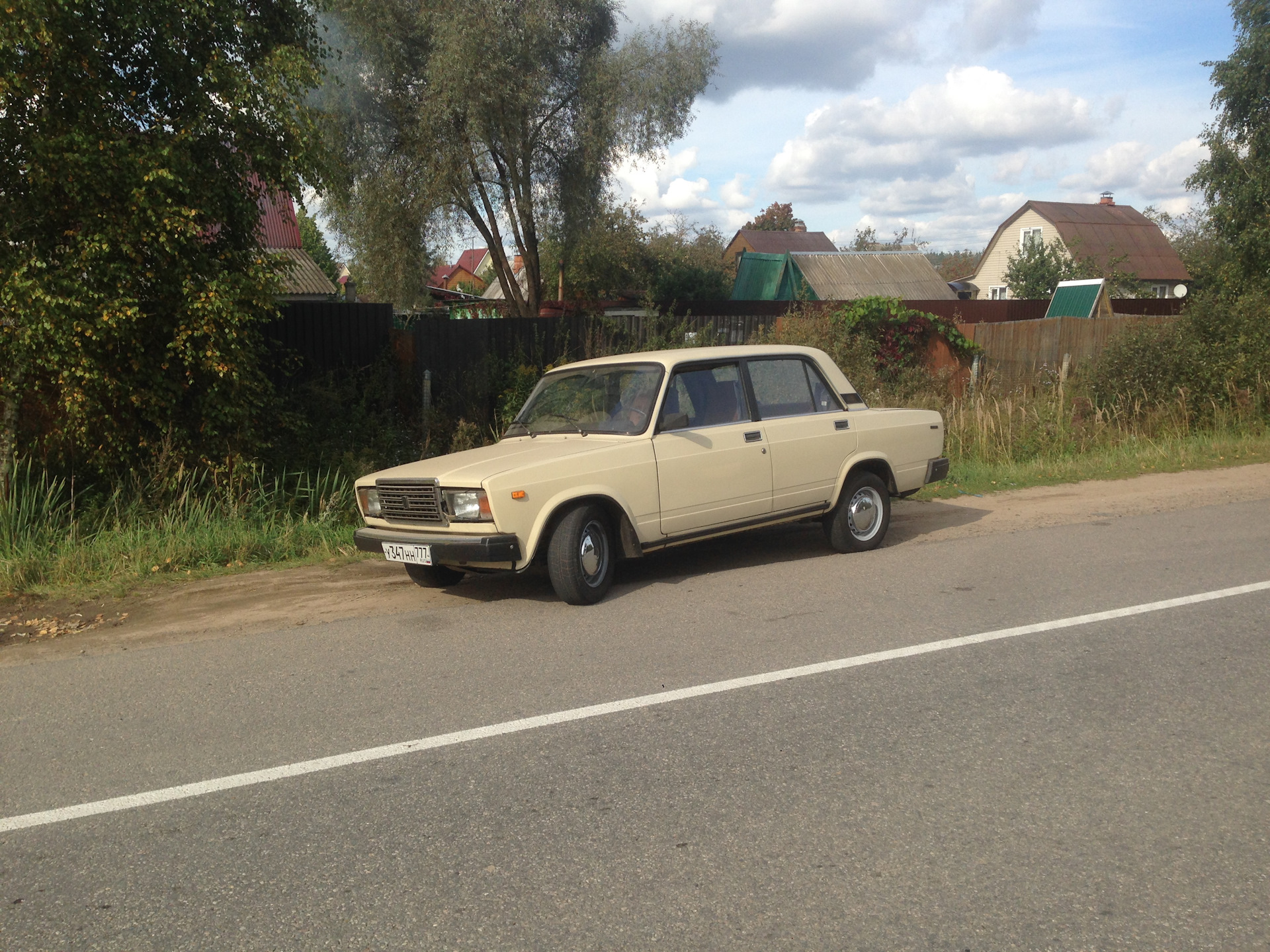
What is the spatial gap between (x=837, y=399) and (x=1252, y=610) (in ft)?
10.8

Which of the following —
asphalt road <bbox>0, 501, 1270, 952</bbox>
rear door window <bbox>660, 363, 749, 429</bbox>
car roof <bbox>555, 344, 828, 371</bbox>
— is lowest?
asphalt road <bbox>0, 501, 1270, 952</bbox>

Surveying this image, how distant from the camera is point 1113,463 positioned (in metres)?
13.5

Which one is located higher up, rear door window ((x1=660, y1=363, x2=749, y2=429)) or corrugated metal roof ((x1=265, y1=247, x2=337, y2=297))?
corrugated metal roof ((x1=265, y1=247, x2=337, y2=297))

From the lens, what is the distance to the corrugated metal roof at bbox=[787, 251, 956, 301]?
3497 centimetres

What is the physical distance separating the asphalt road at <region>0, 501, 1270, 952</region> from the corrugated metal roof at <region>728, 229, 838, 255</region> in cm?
5411

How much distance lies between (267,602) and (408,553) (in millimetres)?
1163

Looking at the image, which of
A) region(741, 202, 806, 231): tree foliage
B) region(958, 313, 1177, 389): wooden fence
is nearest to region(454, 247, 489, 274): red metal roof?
region(741, 202, 806, 231): tree foliage

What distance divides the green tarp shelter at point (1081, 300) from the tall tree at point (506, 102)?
1071 centimetres

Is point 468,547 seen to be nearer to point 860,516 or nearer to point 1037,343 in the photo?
point 860,516

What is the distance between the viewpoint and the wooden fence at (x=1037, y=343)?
57.1 ft

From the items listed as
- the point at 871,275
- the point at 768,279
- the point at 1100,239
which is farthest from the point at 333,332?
the point at 1100,239

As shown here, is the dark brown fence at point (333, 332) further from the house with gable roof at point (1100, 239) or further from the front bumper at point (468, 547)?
the house with gable roof at point (1100, 239)

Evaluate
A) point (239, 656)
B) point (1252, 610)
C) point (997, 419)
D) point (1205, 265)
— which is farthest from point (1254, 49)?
point (239, 656)

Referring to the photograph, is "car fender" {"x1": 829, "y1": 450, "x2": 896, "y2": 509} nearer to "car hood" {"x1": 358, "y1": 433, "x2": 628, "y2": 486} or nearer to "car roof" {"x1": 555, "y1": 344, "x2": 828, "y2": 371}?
"car roof" {"x1": 555, "y1": 344, "x2": 828, "y2": 371}
